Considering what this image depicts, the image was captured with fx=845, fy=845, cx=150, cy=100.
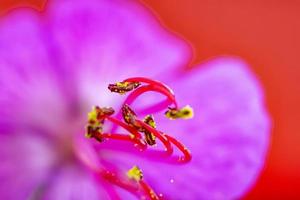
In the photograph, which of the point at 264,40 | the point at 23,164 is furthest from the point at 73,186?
the point at 264,40

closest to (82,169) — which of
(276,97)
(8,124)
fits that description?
(8,124)

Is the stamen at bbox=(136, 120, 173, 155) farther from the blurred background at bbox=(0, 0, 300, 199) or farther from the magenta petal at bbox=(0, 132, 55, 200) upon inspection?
the blurred background at bbox=(0, 0, 300, 199)

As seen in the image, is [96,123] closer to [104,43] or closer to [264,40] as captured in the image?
[104,43]

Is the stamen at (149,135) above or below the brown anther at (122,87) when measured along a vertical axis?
below

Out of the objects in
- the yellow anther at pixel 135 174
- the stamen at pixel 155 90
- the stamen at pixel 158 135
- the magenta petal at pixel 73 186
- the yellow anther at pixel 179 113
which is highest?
the stamen at pixel 155 90

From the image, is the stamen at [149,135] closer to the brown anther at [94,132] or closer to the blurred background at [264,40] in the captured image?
the brown anther at [94,132]

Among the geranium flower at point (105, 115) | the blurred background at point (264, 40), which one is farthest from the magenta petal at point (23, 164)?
the blurred background at point (264, 40)

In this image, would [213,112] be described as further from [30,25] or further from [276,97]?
[276,97]
